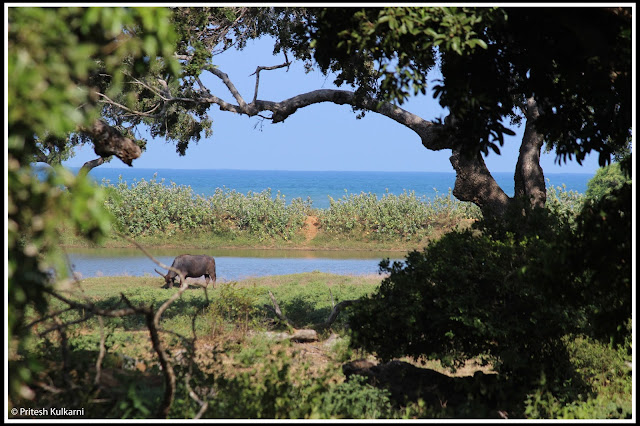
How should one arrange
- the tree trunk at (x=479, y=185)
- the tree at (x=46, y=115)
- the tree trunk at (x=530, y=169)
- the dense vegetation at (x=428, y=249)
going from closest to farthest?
1. the tree at (x=46, y=115)
2. the dense vegetation at (x=428, y=249)
3. the tree trunk at (x=479, y=185)
4. the tree trunk at (x=530, y=169)

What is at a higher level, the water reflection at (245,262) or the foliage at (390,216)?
the foliage at (390,216)

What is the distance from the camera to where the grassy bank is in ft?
21.9

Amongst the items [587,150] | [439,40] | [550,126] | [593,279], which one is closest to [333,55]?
[439,40]

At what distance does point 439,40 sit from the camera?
6.21 meters

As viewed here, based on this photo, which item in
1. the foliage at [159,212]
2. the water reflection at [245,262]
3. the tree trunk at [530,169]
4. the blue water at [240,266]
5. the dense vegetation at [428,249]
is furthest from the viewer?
the foliage at [159,212]

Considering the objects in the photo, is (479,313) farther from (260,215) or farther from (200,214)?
(200,214)

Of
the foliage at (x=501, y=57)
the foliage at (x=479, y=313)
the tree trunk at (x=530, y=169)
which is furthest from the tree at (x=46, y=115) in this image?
the tree trunk at (x=530, y=169)

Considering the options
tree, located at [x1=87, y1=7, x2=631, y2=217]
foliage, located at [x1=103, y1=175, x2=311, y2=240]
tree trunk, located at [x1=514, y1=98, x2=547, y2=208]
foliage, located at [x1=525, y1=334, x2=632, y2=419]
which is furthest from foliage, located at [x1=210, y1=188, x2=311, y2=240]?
tree, located at [x1=87, y1=7, x2=631, y2=217]

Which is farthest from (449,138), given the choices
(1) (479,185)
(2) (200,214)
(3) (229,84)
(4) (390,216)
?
(2) (200,214)

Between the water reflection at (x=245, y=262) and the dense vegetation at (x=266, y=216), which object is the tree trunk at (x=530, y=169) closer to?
the water reflection at (x=245, y=262)

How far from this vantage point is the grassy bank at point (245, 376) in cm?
668

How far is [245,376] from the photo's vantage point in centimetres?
733

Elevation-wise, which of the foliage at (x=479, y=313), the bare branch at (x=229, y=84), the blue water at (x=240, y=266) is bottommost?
the blue water at (x=240, y=266)

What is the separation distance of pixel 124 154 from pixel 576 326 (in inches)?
273
